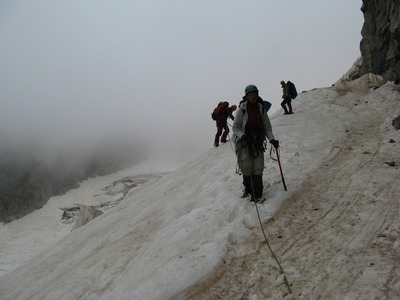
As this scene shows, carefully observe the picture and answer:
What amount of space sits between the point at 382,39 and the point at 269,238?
18.4m

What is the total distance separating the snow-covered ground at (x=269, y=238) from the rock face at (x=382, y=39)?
502cm

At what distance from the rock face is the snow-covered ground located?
5.02 metres

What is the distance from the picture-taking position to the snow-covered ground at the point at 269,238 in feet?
15.9

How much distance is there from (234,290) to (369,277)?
6.58 ft

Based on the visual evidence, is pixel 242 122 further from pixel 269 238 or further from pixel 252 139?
pixel 269 238

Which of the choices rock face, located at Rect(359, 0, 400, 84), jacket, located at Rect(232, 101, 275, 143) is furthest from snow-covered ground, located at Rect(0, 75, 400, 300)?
rock face, located at Rect(359, 0, 400, 84)

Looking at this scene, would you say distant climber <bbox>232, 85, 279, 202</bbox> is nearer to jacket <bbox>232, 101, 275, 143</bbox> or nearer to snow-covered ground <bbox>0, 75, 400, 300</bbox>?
jacket <bbox>232, 101, 275, 143</bbox>

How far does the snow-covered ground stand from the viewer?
4844 mm

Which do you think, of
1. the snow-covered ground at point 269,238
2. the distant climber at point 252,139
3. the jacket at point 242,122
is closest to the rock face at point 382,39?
the snow-covered ground at point 269,238

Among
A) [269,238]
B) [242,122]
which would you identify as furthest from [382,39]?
[269,238]

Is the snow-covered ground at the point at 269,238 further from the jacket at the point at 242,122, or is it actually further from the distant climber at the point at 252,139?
the jacket at the point at 242,122

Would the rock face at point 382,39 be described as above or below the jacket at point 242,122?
above

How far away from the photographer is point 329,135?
39.1 feet

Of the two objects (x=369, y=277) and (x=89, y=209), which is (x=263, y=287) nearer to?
(x=369, y=277)
